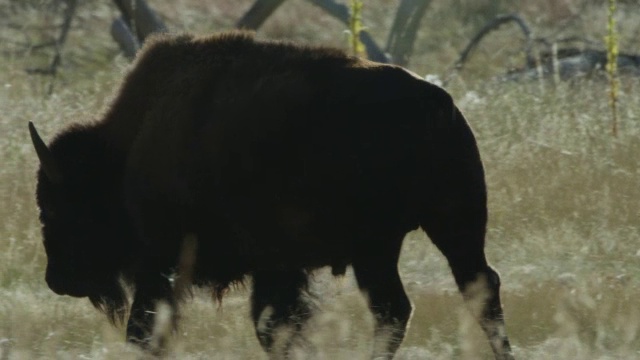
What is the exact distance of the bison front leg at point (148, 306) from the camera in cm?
620

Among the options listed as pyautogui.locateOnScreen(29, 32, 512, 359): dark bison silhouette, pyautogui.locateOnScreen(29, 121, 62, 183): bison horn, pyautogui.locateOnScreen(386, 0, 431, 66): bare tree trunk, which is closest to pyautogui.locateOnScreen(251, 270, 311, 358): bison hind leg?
pyautogui.locateOnScreen(29, 32, 512, 359): dark bison silhouette

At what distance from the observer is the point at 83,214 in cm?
683

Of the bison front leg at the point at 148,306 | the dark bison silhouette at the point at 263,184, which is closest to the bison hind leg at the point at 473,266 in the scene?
the dark bison silhouette at the point at 263,184

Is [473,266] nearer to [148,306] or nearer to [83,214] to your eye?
[148,306]

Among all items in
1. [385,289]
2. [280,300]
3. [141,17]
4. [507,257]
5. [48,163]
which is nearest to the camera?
[385,289]

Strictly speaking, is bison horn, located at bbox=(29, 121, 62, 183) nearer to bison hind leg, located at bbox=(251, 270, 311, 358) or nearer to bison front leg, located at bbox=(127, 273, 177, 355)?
bison front leg, located at bbox=(127, 273, 177, 355)

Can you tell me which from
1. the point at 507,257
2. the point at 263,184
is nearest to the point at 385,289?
the point at 263,184

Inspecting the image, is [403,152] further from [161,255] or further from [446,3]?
[446,3]

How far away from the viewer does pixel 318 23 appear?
27312 mm

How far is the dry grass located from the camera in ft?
20.3

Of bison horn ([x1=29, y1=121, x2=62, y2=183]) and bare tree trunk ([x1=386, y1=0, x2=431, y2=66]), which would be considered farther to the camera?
bare tree trunk ([x1=386, y1=0, x2=431, y2=66])

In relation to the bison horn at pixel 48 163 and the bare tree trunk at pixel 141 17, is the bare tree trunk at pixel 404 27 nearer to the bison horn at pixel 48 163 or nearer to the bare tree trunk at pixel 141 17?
the bare tree trunk at pixel 141 17

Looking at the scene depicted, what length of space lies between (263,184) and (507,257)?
298 cm

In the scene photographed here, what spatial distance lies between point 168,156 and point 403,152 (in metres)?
1.19
